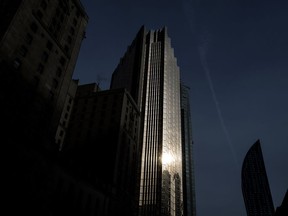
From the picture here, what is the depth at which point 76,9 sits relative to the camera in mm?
64625

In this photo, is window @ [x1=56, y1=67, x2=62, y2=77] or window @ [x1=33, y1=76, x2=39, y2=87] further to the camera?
window @ [x1=56, y1=67, x2=62, y2=77]

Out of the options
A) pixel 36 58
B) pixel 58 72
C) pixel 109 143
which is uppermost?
pixel 58 72

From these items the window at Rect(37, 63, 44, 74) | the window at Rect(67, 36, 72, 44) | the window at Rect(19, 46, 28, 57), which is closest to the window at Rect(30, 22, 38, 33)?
the window at Rect(19, 46, 28, 57)

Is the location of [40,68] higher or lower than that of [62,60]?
lower

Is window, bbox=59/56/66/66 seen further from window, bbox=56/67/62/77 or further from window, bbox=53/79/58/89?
window, bbox=53/79/58/89

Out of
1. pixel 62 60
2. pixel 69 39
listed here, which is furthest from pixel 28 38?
pixel 69 39

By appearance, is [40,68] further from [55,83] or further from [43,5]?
[43,5]

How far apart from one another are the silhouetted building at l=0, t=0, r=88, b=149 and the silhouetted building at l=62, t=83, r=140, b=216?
2313 centimetres

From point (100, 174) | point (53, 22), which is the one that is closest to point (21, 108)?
point (53, 22)

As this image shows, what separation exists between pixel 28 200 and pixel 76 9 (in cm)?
4295

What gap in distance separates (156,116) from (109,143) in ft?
257

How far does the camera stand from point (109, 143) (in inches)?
3182

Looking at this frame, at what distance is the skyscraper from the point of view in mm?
136125

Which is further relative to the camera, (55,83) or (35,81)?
(55,83)
